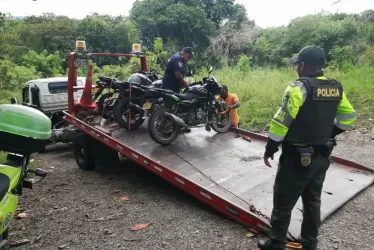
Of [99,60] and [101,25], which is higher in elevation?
[101,25]

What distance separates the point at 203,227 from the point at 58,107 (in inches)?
259

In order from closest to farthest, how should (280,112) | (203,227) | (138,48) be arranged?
(280,112), (203,227), (138,48)

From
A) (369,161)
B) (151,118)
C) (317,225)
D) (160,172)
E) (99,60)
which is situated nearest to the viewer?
(317,225)

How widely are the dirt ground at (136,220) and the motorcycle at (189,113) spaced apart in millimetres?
810

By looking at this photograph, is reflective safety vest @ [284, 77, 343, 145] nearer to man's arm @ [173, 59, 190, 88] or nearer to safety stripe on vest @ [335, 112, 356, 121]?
safety stripe on vest @ [335, 112, 356, 121]

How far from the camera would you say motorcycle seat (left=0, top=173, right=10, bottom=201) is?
277 centimetres

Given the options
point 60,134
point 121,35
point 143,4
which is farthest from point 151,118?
point 143,4

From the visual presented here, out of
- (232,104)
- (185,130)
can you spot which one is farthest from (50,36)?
(185,130)

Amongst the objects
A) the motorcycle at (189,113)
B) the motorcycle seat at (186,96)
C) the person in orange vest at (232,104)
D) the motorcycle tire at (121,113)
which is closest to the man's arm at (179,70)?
the motorcycle at (189,113)

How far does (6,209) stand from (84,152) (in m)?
3.62

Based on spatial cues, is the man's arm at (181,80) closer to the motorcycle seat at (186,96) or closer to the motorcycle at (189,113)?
the motorcycle at (189,113)

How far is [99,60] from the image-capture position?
23062mm

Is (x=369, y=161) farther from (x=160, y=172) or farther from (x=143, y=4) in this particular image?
(x=143, y=4)

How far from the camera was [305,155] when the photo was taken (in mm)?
2963
